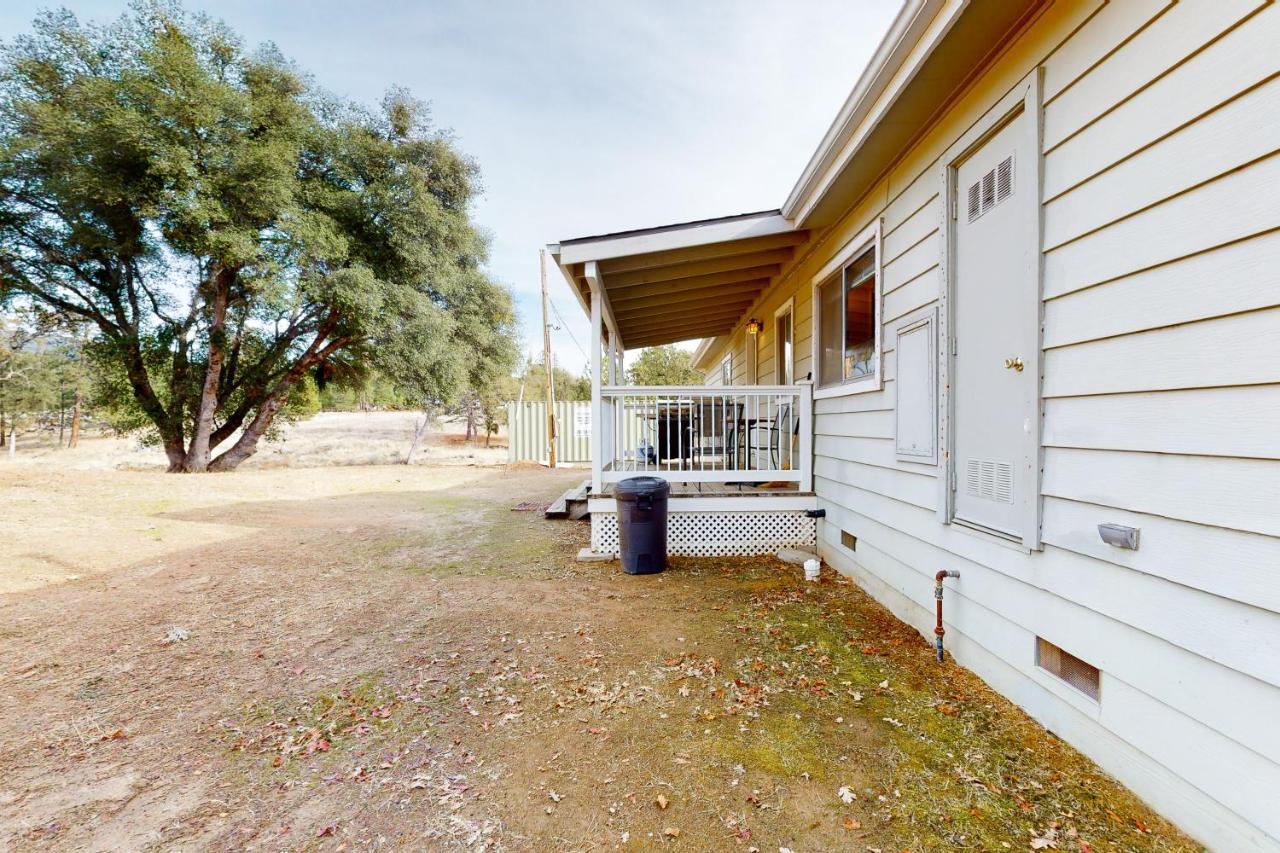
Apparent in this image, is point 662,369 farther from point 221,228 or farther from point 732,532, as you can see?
point 732,532

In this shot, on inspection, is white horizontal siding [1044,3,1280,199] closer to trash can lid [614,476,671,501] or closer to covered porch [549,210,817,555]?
covered porch [549,210,817,555]

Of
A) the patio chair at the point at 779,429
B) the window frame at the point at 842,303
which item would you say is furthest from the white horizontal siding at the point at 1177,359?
the patio chair at the point at 779,429

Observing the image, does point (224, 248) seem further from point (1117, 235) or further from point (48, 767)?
point (1117, 235)

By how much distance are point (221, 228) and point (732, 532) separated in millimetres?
12140

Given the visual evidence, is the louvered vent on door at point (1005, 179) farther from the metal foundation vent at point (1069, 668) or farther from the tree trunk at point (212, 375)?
the tree trunk at point (212, 375)

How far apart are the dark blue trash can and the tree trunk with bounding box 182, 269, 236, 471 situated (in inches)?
485

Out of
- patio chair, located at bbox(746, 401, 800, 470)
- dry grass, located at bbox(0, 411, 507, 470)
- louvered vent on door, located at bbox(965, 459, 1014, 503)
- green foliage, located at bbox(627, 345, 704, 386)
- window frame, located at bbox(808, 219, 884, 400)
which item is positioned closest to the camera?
louvered vent on door, located at bbox(965, 459, 1014, 503)

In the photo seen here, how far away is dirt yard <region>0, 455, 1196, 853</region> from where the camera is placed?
173cm

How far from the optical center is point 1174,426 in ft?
5.54

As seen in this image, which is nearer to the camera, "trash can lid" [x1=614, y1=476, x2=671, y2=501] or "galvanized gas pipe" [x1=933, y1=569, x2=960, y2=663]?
"galvanized gas pipe" [x1=933, y1=569, x2=960, y2=663]

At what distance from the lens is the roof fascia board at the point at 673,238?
484 centimetres

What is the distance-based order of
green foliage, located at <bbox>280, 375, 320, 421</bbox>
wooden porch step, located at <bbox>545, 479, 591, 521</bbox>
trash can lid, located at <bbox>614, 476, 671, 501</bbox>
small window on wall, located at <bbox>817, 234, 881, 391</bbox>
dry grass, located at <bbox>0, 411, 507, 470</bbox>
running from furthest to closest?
dry grass, located at <bbox>0, 411, 507, 470</bbox>, green foliage, located at <bbox>280, 375, 320, 421</bbox>, wooden porch step, located at <bbox>545, 479, 591, 521</bbox>, trash can lid, located at <bbox>614, 476, 671, 501</bbox>, small window on wall, located at <bbox>817, 234, 881, 391</bbox>

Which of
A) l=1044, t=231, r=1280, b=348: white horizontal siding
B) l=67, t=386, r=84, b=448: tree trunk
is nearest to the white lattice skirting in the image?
l=1044, t=231, r=1280, b=348: white horizontal siding

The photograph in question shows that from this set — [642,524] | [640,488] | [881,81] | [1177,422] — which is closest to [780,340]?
[640,488]
